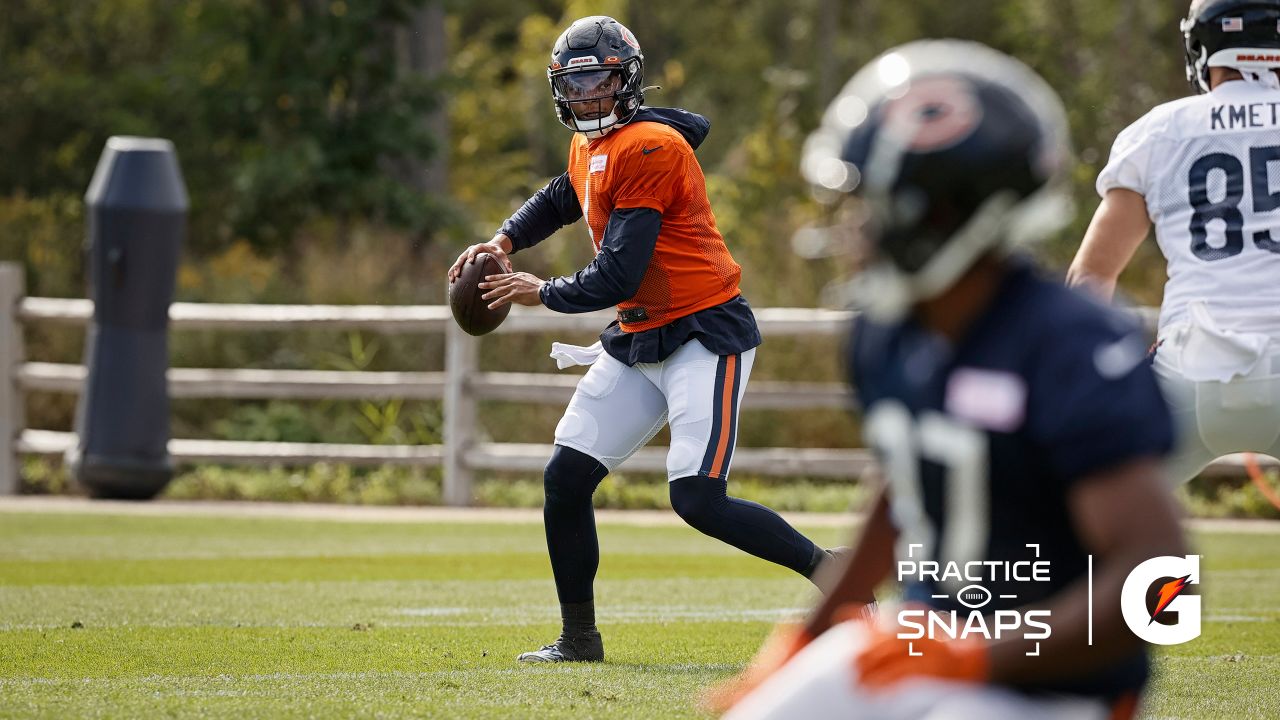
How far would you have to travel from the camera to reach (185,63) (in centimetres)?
2005

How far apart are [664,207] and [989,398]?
331cm

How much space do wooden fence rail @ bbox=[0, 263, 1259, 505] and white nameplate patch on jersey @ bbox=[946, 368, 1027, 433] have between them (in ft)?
31.9

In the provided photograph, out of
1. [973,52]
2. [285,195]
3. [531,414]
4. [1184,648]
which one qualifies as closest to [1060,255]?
[531,414]

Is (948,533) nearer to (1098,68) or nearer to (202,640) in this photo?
(202,640)

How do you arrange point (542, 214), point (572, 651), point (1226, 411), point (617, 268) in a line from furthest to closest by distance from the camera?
point (542, 214)
point (572, 651)
point (617, 268)
point (1226, 411)

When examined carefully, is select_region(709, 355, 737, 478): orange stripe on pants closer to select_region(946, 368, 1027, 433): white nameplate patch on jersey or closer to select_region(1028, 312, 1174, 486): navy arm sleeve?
select_region(946, 368, 1027, 433): white nameplate patch on jersey

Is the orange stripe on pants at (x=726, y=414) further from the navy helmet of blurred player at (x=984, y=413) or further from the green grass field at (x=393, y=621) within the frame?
the navy helmet of blurred player at (x=984, y=413)

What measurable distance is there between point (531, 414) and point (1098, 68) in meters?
17.6

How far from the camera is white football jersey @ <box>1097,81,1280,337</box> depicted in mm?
4426

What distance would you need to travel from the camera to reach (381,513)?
1230 cm

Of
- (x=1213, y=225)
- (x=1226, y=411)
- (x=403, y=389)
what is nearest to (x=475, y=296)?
(x=1213, y=225)

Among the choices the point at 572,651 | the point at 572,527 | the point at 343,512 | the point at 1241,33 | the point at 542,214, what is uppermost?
the point at 1241,33

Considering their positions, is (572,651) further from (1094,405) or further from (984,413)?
(1094,405)

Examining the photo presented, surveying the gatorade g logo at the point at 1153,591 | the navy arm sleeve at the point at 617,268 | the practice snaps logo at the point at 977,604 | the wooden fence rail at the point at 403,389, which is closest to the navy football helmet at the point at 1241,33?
the navy arm sleeve at the point at 617,268
